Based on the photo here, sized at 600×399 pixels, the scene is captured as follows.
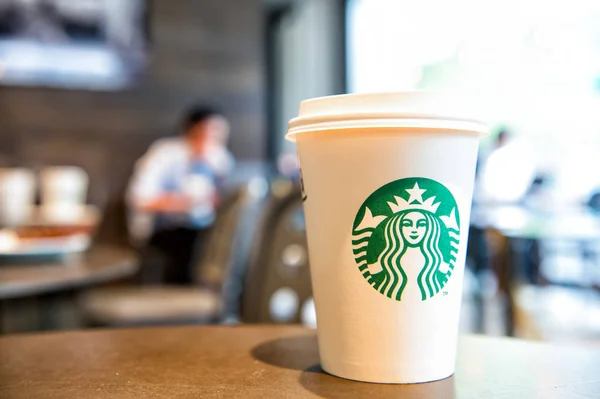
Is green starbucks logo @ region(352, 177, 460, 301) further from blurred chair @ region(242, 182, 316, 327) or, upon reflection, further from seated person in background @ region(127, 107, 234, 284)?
seated person in background @ region(127, 107, 234, 284)

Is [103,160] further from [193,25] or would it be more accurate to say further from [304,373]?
[304,373]

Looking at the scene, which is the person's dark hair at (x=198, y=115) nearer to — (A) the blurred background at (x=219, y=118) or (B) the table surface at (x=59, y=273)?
(A) the blurred background at (x=219, y=118)

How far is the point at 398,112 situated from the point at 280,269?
0.96m

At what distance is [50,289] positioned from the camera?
4.85 feet

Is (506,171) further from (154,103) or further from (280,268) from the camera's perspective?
(280,268)

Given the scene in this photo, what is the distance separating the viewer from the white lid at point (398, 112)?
0.53 metres

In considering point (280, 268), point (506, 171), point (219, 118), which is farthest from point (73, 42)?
point (280, 268)

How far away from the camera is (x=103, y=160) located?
4.57 metres

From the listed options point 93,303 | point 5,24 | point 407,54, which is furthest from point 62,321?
point 407,54

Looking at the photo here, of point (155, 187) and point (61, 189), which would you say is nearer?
point (61, 189)

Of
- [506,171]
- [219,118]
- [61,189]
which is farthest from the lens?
[506,171]

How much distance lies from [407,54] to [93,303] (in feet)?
11.3

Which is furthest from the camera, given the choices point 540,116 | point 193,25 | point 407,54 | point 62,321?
point 407,54

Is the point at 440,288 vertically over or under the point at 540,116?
under
